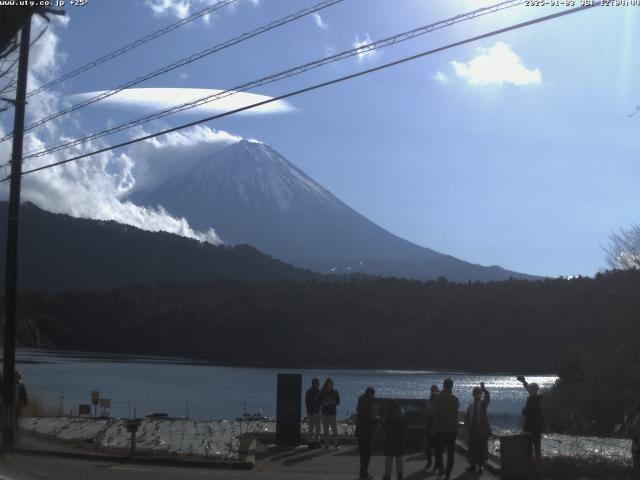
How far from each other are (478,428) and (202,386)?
55.0 metres

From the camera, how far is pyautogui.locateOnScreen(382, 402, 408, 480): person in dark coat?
42.1 ft


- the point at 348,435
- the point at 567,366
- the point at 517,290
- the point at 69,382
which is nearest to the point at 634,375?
the point at 567,366

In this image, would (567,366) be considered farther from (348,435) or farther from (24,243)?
(24,243)

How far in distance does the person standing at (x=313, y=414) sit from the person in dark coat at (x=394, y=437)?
3747mm

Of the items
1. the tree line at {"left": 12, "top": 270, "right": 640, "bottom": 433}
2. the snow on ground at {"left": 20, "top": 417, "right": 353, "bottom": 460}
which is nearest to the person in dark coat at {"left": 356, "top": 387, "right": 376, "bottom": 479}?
the snow on ground at {"left": 20, "top": 417, "right": 353, "bottom": 460}

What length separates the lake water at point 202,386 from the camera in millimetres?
47094

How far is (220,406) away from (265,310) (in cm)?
5808

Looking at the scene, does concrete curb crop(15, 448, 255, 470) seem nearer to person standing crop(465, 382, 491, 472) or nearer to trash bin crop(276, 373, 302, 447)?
trash bin crop(276, 373, 302, 447)

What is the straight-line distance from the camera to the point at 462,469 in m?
14.8

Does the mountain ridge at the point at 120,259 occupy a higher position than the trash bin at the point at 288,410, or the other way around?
the mountain ridge at the point at 120,259

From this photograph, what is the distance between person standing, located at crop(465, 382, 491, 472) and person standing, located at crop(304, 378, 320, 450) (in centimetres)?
343

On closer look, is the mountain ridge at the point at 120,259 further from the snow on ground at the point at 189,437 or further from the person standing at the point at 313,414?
the person standing at the point at 313,414


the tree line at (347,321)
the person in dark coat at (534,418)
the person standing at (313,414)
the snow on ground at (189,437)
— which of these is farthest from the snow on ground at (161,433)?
the tree line at (347,321)

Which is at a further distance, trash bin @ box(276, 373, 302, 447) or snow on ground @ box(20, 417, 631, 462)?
trash bin @ box(276, 373, 302, 447)
